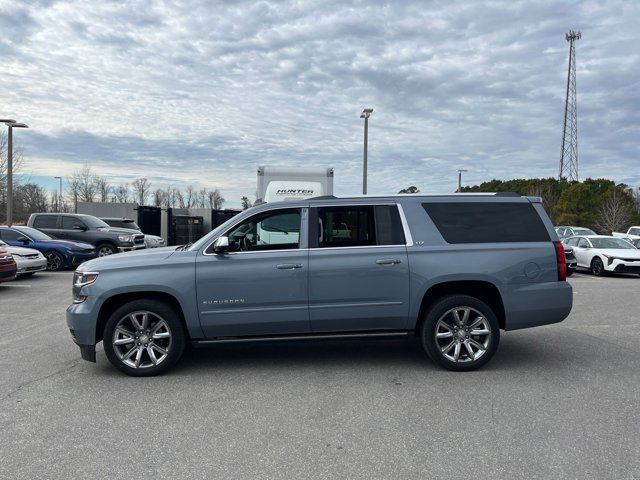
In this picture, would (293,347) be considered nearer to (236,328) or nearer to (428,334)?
(236,328)

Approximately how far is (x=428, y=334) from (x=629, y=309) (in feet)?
20.8

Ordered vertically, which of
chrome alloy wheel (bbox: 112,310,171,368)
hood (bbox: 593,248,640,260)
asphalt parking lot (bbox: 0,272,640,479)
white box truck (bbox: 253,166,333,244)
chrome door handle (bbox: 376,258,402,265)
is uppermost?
white box truck (bbox: 253,166,333,244)

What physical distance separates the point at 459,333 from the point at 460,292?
485 millimetres

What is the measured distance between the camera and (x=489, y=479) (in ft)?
10.5

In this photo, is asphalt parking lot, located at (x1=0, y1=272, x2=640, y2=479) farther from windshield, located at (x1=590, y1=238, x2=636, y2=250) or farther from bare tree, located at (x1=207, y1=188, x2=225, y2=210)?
bare tree, located at (x1=207, y1=188, x2=225, y2=210)

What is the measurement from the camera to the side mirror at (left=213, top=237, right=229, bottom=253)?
5195mm

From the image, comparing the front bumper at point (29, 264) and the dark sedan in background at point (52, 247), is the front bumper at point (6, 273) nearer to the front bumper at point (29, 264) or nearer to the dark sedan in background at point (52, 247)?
the front bumper at point (29, 264)

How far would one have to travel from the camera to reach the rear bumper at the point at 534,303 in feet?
17.9

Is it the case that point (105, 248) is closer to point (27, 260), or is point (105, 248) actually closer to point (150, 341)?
point (27, 260)

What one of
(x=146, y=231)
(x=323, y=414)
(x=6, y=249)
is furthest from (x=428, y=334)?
(x=146, y=231)

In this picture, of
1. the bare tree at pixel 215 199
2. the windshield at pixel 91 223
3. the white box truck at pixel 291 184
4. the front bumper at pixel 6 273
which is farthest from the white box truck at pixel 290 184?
the bare tree at pixel 215 199

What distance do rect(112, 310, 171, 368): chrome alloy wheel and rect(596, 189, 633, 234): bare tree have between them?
4077cm

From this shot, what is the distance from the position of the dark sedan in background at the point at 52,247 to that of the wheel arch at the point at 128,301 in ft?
39.6

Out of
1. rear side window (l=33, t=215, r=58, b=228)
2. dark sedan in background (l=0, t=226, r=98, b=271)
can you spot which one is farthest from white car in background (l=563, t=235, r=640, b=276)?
rear side window (l=33, t=215, r=58, b=228)
